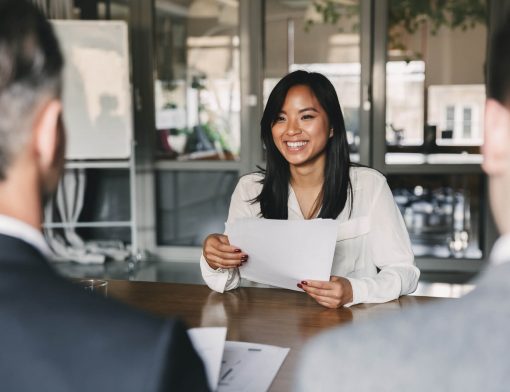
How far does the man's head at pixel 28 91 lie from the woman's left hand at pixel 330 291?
3.65ft

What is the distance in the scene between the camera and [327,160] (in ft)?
7.95

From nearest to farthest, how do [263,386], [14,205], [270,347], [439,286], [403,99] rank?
[14,205]
[263,386]
[270,347]
[439,286]
[403,99]

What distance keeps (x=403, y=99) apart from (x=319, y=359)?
501 centimetres

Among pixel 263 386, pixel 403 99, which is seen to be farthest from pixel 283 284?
pixel 403 99

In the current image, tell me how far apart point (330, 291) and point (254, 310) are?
0.20 meters

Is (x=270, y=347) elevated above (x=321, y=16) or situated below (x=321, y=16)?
below

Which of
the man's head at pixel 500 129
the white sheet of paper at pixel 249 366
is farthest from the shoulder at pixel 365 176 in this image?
the man's head at pixel 500 129

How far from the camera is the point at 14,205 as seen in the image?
2.50 feet

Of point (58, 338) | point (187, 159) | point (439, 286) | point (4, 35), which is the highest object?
point (4, 35)

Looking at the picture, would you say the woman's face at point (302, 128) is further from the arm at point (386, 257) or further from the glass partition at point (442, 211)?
the glass partition at point (442, 211)

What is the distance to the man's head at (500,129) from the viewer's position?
749mm

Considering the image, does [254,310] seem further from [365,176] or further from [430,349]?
[430,349]

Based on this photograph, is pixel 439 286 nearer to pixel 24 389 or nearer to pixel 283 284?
pixel 283 284

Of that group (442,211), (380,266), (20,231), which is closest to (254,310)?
(380,266)
